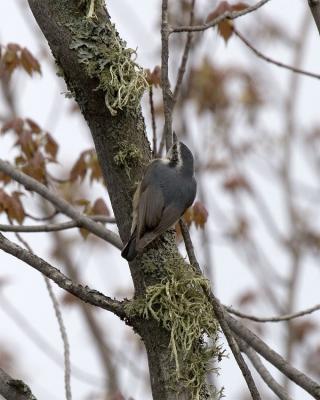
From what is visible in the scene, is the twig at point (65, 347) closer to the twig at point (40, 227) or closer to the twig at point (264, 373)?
the twig at point (40, 227)

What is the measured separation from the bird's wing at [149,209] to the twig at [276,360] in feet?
1.84

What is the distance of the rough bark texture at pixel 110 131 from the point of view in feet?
8.01

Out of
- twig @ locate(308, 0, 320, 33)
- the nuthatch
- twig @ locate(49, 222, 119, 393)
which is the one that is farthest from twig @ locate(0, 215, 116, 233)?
twig @ locate(49, 222, 119, 393)

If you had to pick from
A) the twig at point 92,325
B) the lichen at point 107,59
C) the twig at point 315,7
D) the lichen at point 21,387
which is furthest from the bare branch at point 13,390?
the twig at point 92,325

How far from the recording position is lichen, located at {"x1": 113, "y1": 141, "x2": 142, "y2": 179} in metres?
2.46

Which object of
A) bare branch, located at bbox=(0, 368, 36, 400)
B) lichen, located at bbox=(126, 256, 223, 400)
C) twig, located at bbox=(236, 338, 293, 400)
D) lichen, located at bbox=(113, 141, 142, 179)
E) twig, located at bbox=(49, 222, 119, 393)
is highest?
twig, located at bbox=(49, 222, 119, 393)

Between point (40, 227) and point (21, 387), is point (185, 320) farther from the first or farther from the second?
point (40, 227)

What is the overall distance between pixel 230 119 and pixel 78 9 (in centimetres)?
527

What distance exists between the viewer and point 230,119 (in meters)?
7.68

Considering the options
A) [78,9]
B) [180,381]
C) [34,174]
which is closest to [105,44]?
[78,9]

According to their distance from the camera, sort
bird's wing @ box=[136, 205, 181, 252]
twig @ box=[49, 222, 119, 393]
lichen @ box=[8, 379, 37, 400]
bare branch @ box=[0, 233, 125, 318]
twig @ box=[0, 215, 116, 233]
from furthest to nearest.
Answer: twig @ box=[49, 222, 119, 393]
twig @ box=[0, 215, 116, 233]
bird's wing @ box=[136, 205, 181, 252]
bare branch @ box=[0, 233, 125, 318]
lichen @ box=[8, 379, 37, 400]

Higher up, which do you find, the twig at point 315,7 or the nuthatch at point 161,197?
the twig at point 315,7

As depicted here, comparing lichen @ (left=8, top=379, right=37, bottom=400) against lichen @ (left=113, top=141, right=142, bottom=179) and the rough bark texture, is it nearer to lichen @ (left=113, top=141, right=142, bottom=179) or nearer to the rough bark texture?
the rough bark texture

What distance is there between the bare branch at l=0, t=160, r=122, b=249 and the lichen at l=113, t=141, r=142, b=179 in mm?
973
